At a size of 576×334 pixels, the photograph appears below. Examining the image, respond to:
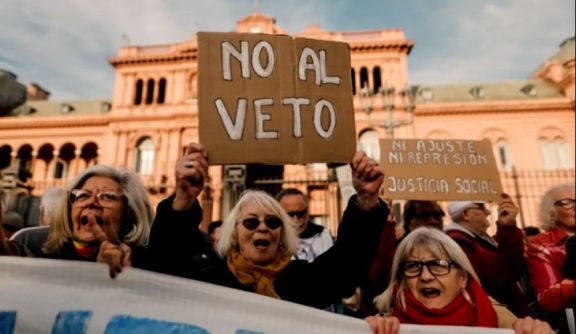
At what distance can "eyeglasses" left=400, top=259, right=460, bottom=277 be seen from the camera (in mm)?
2121

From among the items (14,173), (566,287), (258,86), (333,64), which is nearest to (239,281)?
(258,86)

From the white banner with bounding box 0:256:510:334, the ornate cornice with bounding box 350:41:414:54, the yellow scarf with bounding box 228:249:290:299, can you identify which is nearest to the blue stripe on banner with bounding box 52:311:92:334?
the white banner with bounding box 0:256:510:334

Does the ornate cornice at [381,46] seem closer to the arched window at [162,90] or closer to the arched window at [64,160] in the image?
the arched window at [162,90]

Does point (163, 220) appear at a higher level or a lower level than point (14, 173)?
lower

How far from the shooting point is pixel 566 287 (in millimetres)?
2699

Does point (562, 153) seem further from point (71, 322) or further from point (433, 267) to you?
point (71, 322)

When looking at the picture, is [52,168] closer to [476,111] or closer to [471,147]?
[476,111]

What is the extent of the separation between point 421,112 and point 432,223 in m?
22.7

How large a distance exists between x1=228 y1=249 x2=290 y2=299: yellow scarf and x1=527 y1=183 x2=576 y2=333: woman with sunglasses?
71.0 inches

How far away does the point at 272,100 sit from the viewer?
2184mm

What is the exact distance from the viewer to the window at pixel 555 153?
941 inches

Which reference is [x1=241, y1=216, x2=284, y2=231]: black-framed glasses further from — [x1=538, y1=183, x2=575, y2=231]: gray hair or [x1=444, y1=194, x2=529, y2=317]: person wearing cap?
[x1=538, y1=183, x2=575, y2=231]: gray hair

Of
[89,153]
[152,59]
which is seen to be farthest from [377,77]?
[89,153]

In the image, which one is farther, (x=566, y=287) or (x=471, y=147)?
(x=471, y=147)
